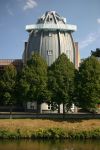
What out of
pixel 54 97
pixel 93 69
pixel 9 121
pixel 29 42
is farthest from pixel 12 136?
pixel 29 42

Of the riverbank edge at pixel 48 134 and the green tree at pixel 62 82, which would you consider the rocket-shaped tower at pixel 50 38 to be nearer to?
the green tree at pixel 62 82

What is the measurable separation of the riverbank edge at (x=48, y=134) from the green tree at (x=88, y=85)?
947 centimetres

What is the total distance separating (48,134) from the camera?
72688 mm

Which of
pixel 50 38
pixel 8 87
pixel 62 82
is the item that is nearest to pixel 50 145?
pixel 62 82

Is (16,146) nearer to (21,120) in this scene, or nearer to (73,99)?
(21,120)

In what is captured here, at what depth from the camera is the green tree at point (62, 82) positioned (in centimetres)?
8494

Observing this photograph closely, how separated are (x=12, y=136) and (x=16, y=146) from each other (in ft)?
26.3

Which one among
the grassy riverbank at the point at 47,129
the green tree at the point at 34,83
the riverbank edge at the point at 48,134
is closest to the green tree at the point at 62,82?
the green tree at the point at 34,83

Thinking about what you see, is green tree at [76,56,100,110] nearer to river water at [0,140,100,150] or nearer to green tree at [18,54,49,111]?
green tree at [18,54,49,111]

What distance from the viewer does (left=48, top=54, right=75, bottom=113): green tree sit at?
84.9 meters

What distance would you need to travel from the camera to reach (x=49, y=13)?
108062mm

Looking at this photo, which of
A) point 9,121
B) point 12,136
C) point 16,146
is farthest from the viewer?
point 9,121

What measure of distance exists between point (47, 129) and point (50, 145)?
7579 millimetres

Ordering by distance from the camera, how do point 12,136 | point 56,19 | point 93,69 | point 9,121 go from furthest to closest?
point 56,19 → point 93,69 → point 9,121 → point 12,136
